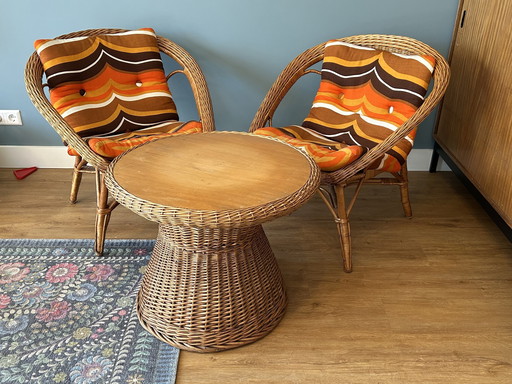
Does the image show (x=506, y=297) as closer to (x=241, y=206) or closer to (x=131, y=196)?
(x=241, y=206)

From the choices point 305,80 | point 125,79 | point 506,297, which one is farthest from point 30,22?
point 506,297

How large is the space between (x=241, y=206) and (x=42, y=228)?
122 cm

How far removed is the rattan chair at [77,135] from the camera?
1794 mm

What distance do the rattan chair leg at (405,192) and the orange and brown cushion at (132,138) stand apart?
0.92 metres

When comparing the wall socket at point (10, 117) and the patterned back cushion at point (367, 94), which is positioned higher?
the patterned back cushion at point (367, 94)

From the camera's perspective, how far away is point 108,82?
2.17 m

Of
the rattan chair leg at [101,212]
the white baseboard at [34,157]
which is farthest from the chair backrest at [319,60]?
the white baseboard at [34,157]

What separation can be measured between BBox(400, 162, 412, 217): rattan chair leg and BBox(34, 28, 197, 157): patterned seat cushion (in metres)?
1.01

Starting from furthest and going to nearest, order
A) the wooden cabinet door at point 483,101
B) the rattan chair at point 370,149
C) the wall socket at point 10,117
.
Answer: the wall socket at point 10,117
the wooden cabinet door at point 483,101
the rattan chair at point 370,149

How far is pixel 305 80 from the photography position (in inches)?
97.7

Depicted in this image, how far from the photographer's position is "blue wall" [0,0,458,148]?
2326mm

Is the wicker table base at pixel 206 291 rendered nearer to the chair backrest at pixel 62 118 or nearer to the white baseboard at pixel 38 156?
the chair backrest at pixel 62 118

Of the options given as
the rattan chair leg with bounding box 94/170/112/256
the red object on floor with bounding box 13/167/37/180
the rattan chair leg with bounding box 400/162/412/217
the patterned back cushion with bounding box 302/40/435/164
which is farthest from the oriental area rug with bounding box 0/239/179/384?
the rattan chair leg with bounding box 400/162/412/217

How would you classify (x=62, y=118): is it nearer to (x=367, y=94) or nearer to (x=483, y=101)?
(x=367, y=94)
